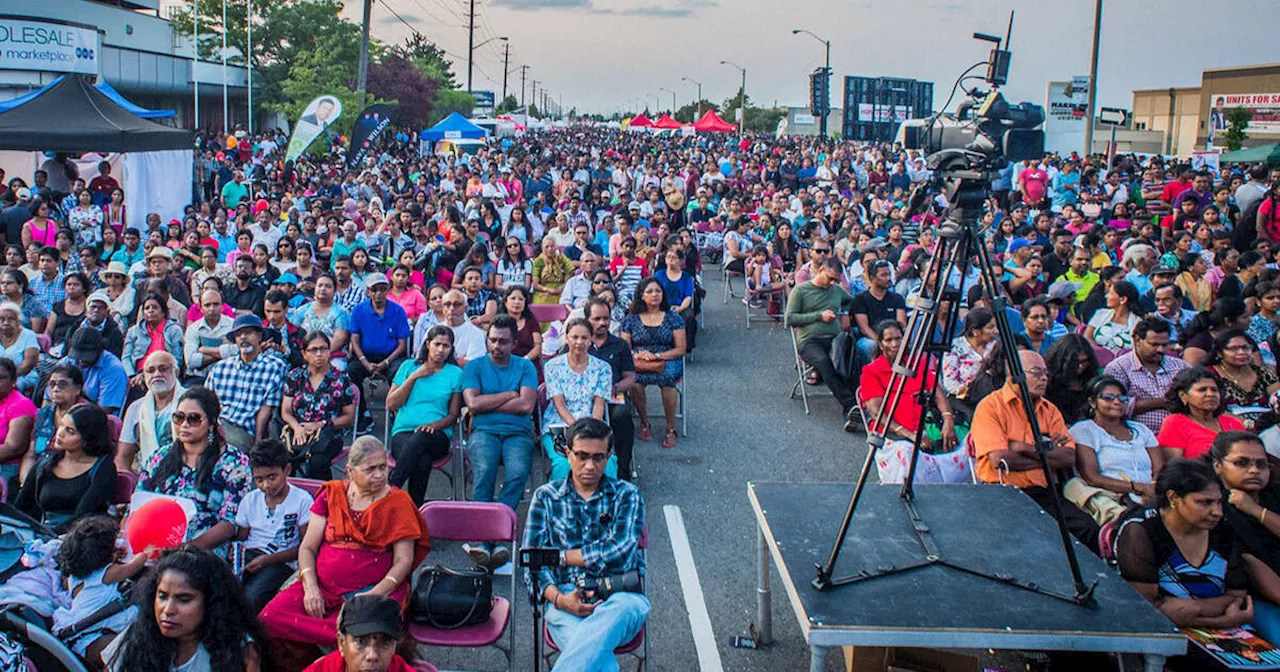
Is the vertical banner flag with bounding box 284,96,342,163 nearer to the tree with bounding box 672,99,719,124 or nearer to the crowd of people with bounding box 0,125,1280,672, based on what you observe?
the crowd of people with bounding box 0,125,1280,672

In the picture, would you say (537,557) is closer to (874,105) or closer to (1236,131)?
(1236,131)

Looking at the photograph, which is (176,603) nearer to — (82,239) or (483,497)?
(483,497)

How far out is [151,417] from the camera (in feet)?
18.2

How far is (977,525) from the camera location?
13.8 ft

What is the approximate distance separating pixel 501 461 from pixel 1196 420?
170 inches

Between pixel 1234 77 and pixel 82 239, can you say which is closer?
pixel 82 239

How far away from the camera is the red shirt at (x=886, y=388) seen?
6.52 meters

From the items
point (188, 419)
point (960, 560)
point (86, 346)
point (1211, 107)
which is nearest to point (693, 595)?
point (960, 560)

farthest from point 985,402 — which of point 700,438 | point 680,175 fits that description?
point 680,175

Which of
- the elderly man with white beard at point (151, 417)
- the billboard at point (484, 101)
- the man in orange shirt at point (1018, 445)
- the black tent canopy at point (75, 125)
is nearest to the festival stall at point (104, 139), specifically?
the black tent canopy at point (75, 125)

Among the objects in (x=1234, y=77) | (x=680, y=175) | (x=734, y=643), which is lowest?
(x=734, y=643)

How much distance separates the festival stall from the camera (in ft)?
40.0

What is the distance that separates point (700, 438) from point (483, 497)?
2.44 meters

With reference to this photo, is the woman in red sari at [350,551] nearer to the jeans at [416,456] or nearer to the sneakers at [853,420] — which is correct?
the jeans at [416,456]
